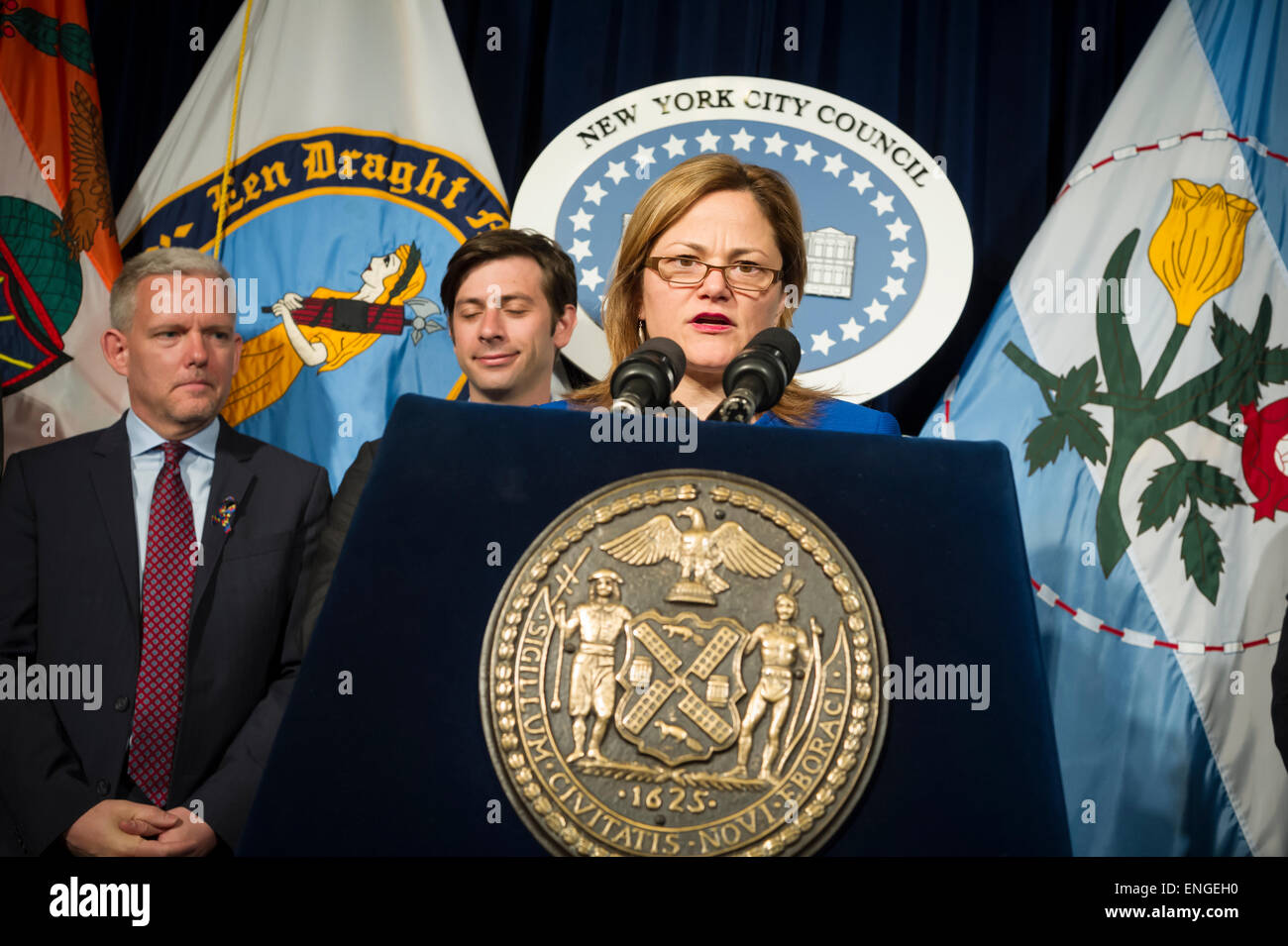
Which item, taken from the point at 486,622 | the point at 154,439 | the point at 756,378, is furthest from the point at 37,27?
the point at 486,622

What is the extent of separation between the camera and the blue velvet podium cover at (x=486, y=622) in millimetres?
1187

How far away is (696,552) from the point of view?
1.25m

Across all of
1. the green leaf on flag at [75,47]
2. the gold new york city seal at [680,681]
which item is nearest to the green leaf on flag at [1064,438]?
the gold new york city seal at [680,681]

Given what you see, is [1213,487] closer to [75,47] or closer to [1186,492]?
[1186,492]

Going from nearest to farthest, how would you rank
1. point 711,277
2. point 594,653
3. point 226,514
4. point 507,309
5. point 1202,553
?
point 594,653, point 711,277, point 226,514, point 507,309, point 1202,553

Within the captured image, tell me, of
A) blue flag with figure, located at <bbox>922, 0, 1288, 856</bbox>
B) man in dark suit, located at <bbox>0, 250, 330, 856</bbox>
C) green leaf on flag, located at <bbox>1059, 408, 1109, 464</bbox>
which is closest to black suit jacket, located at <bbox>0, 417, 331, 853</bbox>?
man in dark suit, located at <bbox>0, 250, 330, 856</bbox>

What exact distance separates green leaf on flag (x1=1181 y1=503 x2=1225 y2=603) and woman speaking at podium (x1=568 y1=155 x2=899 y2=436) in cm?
120

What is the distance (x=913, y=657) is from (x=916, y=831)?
183mm

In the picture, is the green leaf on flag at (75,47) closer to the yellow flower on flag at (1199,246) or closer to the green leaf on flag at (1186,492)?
the yellow flower on flag at (1199,246)

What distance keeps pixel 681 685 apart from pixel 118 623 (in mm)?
1729

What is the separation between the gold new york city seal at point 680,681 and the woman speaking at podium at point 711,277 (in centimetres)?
104

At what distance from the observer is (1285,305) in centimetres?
307

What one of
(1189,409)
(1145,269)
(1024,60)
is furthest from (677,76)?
(1189,409)

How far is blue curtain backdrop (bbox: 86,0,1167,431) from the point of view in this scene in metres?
3.30
